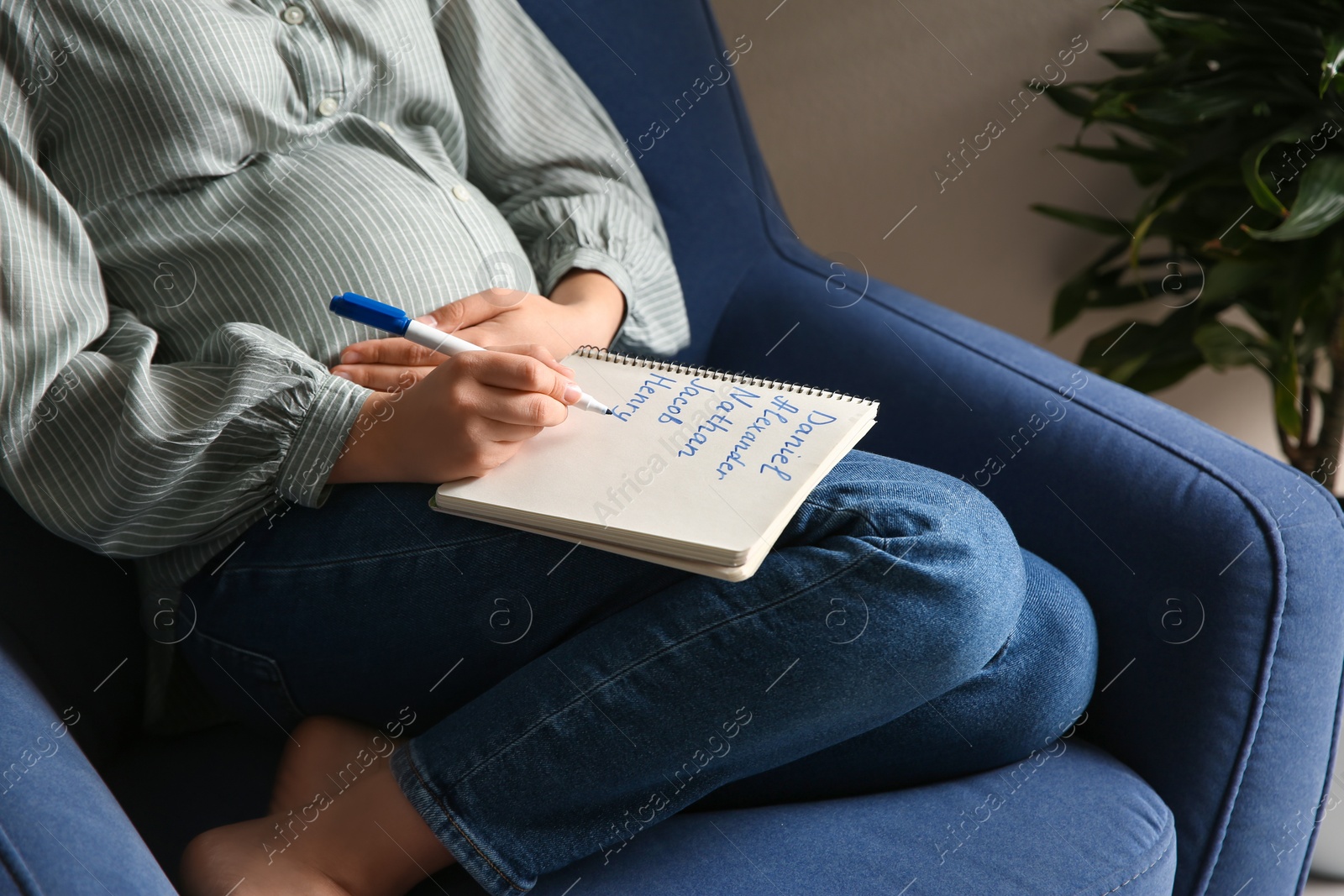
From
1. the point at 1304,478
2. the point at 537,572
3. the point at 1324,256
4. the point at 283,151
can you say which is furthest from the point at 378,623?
the point at 1324,256

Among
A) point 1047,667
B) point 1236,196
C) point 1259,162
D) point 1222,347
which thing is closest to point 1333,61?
point 1259,162

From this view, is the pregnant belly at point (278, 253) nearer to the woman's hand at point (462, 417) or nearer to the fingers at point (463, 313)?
the fingers at point (463, 313)

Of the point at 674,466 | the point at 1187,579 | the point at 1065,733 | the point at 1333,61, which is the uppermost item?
the point at 1333,61

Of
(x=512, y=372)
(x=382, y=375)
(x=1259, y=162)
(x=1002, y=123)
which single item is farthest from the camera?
(x=1002, y=123)

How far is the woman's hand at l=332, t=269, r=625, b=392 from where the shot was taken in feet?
2.28

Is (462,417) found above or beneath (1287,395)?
above

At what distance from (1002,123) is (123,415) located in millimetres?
1220

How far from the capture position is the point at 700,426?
2.10ft

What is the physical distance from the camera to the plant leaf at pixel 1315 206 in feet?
3.11

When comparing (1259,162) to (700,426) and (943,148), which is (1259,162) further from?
(700,426)

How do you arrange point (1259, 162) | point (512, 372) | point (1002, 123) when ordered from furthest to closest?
point (1002, 123)
point (1259, 162)
point (512, 372)

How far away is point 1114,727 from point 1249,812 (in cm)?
10

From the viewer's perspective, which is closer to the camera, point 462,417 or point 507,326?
point 462,417

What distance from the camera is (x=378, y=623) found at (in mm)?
638
